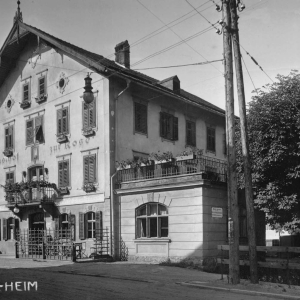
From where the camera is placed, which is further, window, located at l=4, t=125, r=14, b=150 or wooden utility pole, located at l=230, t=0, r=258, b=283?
window, located at l=4, t=125, r=14, b=150

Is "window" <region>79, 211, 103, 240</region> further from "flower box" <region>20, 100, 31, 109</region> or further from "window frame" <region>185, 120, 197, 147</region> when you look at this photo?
"flower box" <region>20, 100, 31, 109</region>

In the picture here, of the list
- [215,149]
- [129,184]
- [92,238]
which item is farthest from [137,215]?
[215,149]

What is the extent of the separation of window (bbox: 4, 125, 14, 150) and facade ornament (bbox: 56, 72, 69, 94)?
548 cm

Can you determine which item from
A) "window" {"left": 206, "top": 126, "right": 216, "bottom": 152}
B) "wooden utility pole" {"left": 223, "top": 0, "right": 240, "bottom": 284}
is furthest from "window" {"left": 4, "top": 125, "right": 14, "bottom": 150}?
"wooden utility pole" {"left": 223, "top": 0, "right": 240, "bottom": 284}

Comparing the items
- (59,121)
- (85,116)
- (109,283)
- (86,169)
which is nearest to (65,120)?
(59,121)

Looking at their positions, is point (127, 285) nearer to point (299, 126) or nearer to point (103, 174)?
→ point (299, 126)

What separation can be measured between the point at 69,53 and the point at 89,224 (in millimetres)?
9373

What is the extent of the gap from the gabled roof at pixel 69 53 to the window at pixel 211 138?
1.32 m

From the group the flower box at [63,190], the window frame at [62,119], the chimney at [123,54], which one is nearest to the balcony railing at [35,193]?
the flower box at [63,190]

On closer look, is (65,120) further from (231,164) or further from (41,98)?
(231,164)

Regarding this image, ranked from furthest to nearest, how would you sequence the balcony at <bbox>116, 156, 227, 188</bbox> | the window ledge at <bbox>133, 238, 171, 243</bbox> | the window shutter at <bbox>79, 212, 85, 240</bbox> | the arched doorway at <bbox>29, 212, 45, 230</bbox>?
1. the arched doorway at <bbox>29, 212, 45, 230</bbox>
2. the window shutter at <bbox>79, 212, 85, 240</bbox>
3. the window ledge at <bbox>133, 238, 171, 243</bbox>
4. the balcony at <bbox>116, 156, 227, 188</bbox>

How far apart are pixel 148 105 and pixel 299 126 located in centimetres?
1127

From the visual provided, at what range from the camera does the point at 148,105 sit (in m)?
26.2

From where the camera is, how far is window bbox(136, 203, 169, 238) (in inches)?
841
